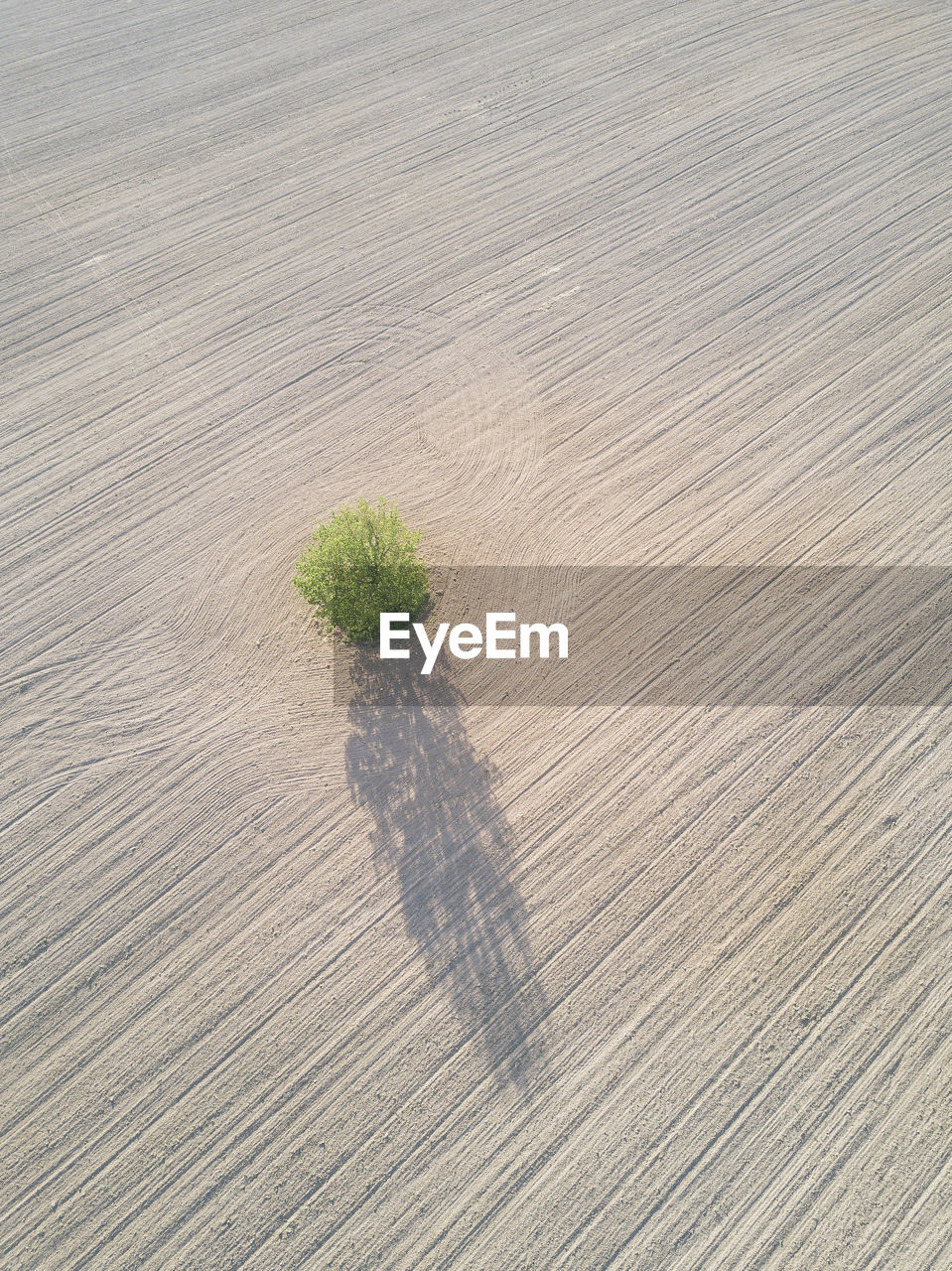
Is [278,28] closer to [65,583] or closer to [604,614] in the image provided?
[65,583]

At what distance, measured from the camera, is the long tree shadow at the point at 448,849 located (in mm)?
10366

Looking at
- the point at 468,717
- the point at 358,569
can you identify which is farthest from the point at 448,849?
the point at 358,569

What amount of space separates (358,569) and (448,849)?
12.7 ft

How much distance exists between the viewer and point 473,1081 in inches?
393

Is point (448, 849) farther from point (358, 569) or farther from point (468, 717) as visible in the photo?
point (358, 569)

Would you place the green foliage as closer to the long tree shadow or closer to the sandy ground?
the long tree shadow

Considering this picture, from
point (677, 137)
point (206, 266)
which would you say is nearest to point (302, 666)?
point (206, 266)

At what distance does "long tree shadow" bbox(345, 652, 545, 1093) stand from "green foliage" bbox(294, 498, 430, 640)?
38.5 inches

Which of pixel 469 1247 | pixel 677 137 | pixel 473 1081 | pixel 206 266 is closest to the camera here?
pixel 469 1247

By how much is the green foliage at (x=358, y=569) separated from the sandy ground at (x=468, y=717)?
1.17 metres

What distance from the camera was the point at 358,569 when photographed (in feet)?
40.5

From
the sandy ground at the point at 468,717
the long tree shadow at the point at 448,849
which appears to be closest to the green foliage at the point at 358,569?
the long tree shadow at the point at 448,849

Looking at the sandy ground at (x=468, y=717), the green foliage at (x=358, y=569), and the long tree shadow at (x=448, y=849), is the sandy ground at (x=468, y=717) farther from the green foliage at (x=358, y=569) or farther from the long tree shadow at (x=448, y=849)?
the green foliage at (x=358, y=569)

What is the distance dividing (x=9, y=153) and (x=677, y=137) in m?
15.5
